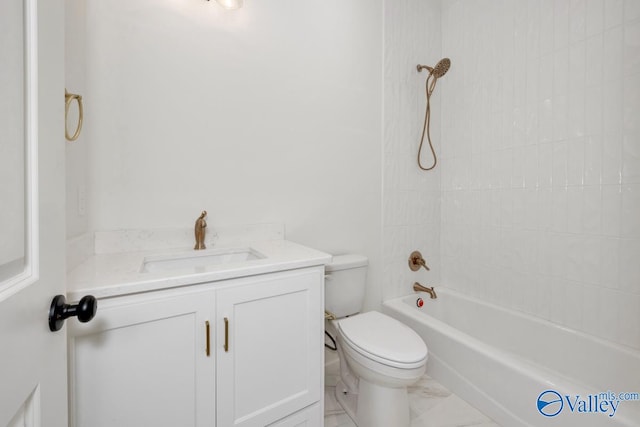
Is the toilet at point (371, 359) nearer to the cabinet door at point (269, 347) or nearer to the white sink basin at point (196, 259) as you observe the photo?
the cabinet door at point (269, 347)

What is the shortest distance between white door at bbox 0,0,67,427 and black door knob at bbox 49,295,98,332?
0.05 ft

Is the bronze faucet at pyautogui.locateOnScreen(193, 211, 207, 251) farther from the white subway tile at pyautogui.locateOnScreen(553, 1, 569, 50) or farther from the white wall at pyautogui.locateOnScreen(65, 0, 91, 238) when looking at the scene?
the white subway tile at pyautogui.locateOnScreen(553, 1, 569, 50)

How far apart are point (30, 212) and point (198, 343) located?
0.62 metres

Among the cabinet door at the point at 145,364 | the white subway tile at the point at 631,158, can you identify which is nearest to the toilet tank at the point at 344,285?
the cabinet door at the point at 145,364

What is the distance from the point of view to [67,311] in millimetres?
467

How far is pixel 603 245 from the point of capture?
4.60 feet

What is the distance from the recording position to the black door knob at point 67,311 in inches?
17.9

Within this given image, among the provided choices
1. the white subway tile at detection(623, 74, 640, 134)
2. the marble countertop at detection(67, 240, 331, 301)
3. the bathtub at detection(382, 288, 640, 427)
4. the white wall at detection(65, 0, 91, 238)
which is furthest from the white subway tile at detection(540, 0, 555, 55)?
the white wall at detection(65, 0, 91, 238)

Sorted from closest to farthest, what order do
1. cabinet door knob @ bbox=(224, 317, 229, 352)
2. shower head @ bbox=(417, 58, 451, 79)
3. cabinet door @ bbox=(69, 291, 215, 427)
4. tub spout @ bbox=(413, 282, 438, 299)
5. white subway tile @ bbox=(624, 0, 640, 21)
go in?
cabinet door @ bbox=(69, 291, 215, 427)
cabinet door knob @ bbox=(224, 317, 229, 352)
white subway tile @ bbox=(624, 0, 640, 21)
shower head @ bbox=(417, 58, 451, 79)
tub spout @ bbox=(413, 282, 438, 299)

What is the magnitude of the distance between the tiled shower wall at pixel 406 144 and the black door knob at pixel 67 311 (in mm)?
1706

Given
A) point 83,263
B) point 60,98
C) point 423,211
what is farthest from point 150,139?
point 423,211

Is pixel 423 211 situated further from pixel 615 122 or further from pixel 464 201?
pixel 615 122

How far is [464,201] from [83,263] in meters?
2.23

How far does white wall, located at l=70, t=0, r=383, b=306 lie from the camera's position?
1.17 m
